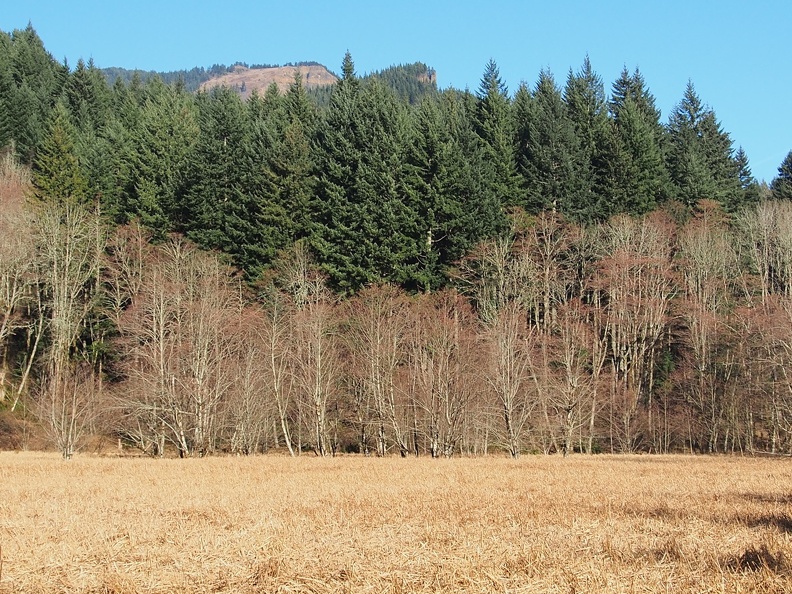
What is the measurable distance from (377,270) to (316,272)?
387cm

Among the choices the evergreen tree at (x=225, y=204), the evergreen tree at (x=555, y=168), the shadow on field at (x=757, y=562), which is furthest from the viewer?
the evergreen tree at (x=555, y=168)

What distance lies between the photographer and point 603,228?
5384cm

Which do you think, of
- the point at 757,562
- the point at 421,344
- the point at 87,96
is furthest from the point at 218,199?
the point at 757,562

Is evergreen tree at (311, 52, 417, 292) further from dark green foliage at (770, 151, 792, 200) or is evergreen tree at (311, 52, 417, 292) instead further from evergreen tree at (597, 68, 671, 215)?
dark green foliage at (770, 151, 792, 200)

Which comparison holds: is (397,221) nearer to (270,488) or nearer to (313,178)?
(313,178)

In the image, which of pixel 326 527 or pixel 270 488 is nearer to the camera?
pixel 326 527

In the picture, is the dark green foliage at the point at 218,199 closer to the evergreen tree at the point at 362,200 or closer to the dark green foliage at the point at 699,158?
the evergreen tree at the point at 362,200

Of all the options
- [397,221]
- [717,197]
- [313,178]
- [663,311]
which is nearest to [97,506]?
[397,221]

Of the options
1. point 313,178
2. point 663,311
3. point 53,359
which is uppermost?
point 313,178

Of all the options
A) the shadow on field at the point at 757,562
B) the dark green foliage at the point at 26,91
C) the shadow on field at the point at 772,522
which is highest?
the dark green foliage at the point at 26,91

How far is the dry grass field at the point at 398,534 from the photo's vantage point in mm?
7941

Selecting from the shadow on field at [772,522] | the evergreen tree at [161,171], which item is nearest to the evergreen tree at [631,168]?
the evergreen tree at [161,171]

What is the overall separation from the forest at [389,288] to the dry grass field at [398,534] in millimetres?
17945

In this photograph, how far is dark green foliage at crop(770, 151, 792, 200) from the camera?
220 ft
